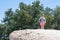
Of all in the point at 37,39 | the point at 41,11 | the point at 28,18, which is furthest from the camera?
the point at 41,11

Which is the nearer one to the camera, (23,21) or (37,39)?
(37,39)

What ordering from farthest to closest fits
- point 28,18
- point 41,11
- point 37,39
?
1. point 41,11
2. point 28,18
3. point 37,39

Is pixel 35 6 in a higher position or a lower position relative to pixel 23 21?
higher

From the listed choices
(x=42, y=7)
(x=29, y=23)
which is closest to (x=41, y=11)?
(x=42, y=7)

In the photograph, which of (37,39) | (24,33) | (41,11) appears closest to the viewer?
(37,39)

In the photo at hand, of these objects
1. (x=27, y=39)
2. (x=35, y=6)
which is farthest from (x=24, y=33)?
(x=35, y=6)

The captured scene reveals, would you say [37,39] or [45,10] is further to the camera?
[45,10]

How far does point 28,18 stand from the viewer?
107 ft

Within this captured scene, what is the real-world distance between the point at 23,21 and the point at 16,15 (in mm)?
2007

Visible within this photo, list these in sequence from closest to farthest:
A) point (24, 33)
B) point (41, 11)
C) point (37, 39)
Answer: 1. point (37, 39)
2. point (24, 33)
3. point (41, 11)

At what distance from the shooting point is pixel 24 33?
1364 cm

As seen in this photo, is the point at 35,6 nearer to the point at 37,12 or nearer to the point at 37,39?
the point at 37,12

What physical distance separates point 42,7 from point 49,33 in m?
22.4

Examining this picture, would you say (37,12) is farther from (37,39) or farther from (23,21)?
(37,39)
